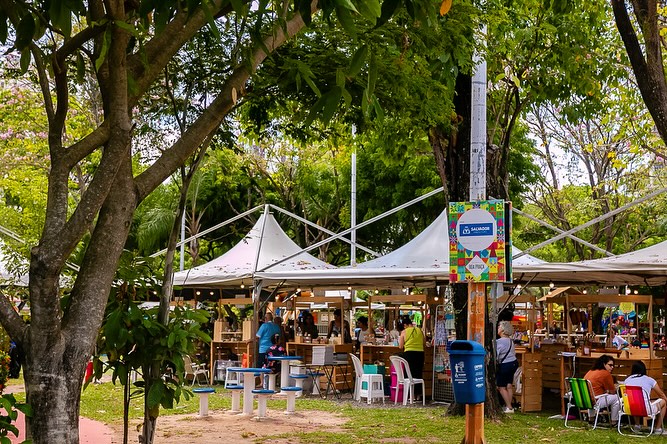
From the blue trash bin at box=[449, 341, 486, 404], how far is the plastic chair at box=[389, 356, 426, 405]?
7599 mm

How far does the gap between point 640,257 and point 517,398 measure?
126 inches

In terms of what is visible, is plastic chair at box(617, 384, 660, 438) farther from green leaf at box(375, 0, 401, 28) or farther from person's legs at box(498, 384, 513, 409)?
green leaf at box(375, 0, 401, 28)

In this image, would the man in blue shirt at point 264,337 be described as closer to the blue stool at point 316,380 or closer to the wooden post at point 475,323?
the blue stool at point 316,380

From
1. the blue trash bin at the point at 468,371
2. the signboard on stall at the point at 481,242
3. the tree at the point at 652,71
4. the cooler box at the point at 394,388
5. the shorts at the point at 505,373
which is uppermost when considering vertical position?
the tree at the point at 652,71

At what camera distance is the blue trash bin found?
326 inches

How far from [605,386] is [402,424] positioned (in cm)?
290

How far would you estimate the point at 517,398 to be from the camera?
15539 mm

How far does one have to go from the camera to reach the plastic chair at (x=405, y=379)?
16047 mm

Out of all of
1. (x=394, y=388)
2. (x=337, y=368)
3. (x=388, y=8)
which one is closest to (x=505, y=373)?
(x=394, y=388)

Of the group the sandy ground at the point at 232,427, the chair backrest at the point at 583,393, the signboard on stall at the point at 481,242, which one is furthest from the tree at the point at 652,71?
the sandy ground at the point at 232,427

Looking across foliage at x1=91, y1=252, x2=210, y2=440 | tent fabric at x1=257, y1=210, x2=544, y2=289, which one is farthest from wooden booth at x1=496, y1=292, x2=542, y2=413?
foliage at x1=91, y1=252, x2=210, y2=440

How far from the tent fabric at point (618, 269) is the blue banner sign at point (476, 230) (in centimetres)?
614

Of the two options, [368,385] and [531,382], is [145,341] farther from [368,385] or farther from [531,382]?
[368,385]

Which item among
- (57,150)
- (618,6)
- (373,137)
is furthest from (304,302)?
(57,150)
